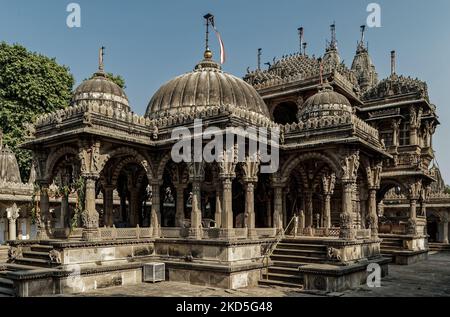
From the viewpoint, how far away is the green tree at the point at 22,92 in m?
35.9

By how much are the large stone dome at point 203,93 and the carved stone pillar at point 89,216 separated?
21.4 feet

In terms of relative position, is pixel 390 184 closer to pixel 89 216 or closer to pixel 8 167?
pixel 89 216

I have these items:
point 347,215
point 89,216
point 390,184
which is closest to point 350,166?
point 347,215

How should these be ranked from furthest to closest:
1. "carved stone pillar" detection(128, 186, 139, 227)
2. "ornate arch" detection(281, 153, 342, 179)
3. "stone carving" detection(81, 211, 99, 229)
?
"carved stone pillar" detection(128, 186, 139, 227), "ornate arch" detection(281, 153, 342, 179), "stone carving" detection(81, 211, 99, 229)

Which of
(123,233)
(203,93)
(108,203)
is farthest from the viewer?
(203,93)

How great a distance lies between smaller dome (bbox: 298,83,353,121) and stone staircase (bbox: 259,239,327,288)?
21.9ft

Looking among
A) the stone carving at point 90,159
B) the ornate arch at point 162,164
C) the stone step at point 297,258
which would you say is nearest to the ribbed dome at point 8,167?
the ornate arch at point 162,164

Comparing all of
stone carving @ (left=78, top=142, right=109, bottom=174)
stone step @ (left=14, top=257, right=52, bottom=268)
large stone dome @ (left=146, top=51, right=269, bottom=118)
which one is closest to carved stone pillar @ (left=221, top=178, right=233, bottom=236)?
large stone dome @ (left=146, top=51, right=269, bottom=118)

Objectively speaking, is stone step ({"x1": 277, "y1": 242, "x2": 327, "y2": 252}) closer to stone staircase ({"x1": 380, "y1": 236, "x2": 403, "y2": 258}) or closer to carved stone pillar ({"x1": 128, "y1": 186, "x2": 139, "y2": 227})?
carved stone pillar ({"x1": 128, "y1": 186, "x2": 139, "y2": 227})

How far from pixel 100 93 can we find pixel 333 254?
1299 centimetres

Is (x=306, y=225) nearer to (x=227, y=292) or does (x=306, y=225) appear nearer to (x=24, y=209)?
(x=227, y=292)

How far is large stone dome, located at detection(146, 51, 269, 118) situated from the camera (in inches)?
872

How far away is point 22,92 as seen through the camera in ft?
120
